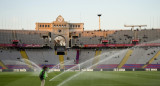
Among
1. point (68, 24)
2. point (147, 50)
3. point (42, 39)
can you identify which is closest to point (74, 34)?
point (42, 39)

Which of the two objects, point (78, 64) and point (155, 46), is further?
point (155, 46)

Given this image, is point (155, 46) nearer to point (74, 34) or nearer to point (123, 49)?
point (123, 49)

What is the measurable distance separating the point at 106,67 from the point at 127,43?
15.9m

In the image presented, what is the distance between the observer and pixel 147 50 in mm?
77438

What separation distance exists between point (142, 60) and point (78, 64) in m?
19.9

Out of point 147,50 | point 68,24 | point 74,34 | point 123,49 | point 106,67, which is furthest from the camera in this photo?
point 68,24

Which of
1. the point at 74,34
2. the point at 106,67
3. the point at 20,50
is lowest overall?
the point at 106,67

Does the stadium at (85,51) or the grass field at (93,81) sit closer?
the grass field at (93,81)

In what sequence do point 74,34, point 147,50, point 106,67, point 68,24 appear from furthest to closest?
1. point 68,24
2. point 74,34
3. point 147,50
4. point 106,67

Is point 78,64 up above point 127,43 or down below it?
below

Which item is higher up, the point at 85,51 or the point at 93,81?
the point at 85,51

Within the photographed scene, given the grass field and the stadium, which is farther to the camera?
the stadium

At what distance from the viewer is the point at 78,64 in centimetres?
7306

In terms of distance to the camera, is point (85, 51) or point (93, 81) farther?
point (85, 51)
